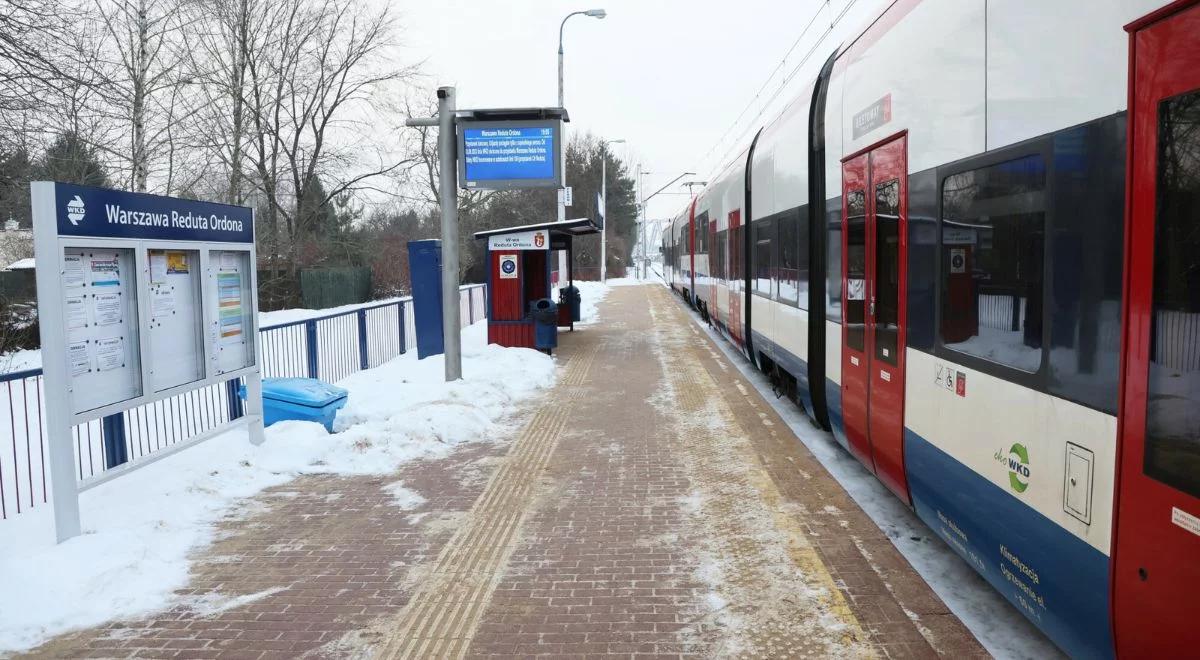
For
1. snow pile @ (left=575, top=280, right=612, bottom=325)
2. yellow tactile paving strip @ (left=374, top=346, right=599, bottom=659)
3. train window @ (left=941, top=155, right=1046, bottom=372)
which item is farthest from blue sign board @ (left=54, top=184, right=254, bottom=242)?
snow pile @ (left=575, top=280, right=612, bottom=325)

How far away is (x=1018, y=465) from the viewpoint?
3471 millimetres

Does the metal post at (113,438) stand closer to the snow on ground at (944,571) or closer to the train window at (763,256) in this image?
the snow on ground at (944,571)

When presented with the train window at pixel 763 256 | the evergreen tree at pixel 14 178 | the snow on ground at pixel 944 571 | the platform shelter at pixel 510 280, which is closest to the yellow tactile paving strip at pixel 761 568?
the snow on ground at pixel 944 571

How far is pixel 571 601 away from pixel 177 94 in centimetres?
2163

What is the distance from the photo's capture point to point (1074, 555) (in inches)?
118

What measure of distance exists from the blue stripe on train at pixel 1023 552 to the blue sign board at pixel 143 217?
18.7 ft

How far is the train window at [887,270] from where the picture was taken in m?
5.18

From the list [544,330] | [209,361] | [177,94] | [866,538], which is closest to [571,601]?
[866,538]

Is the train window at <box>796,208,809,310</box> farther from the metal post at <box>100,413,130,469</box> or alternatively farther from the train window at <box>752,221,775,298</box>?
the metal post at <box>100,413,130,469</box>

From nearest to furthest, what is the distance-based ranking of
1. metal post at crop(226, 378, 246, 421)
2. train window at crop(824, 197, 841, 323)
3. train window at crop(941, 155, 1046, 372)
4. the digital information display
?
train window at crop(941, 155, 1046, 372), train window at crop(824, 197, 841, 323), metal post at crop(226, 378, 246, 421), the digital information display

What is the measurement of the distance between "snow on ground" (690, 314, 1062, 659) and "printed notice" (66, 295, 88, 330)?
19.0ft

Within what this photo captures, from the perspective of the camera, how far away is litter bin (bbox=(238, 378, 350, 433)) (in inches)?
341

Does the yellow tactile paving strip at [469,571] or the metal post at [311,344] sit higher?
the metal post at [311,344]

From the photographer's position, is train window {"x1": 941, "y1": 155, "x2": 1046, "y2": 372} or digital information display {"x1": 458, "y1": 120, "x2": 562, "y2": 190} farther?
digital information display {"x1": 458, "y1": 120, "x2": 562, "y2": 190}
